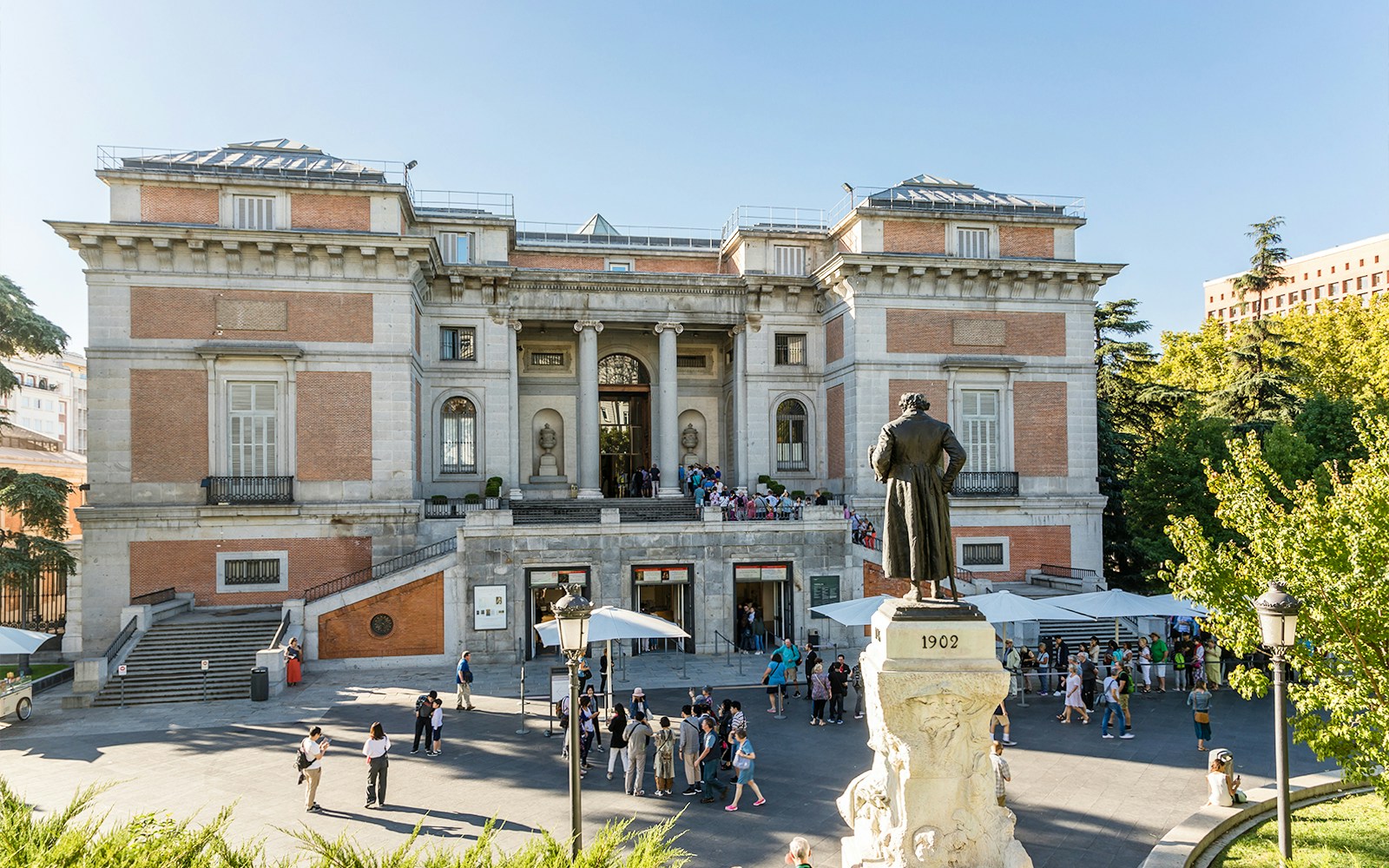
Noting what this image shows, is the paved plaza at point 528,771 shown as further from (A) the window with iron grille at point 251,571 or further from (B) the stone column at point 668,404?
(B) the stone column at point 668,404

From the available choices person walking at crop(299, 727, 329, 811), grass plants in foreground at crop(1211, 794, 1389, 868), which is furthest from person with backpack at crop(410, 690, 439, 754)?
grass plants in foreground at crop(1211, 794, 1389, 868)

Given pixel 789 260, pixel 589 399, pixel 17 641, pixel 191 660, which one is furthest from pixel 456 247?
pixel 17 641

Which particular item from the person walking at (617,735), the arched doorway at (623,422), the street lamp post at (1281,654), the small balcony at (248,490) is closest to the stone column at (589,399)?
the arched doorway at (623,422)

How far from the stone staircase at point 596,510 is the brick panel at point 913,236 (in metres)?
12.1

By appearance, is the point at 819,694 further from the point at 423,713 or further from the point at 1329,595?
the point at 1329,595

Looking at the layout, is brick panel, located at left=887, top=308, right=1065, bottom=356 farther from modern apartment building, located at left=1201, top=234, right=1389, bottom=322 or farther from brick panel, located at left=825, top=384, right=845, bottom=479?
modern apartment building, located at left=1201, top=234, right=1389, bottom=322

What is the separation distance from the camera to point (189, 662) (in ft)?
72.6

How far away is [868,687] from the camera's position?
29.2 feet

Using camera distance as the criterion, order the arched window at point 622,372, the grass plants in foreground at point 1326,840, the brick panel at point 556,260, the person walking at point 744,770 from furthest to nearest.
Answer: the arched window at point 622,372
the brick panel at point 556,260
the person walking at point 744,770
the grass plants in foreground at point 1326,840

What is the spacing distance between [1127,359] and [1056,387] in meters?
13.9

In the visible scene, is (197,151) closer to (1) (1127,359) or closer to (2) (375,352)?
(2) (375,352)

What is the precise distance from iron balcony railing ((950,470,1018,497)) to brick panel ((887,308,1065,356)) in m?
4.50

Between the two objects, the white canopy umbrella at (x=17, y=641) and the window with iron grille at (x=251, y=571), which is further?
the window with iron grille at (x=251, y=571)

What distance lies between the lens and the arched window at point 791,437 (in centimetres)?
3441
